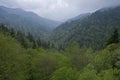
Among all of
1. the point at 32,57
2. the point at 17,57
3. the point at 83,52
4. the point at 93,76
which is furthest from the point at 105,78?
the point at 32,57

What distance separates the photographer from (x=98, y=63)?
39.8 meters

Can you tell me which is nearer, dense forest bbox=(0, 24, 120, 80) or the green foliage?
dense forest bbox=(0, 24, 120, 80)

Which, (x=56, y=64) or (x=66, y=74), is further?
(x=56, y=64)

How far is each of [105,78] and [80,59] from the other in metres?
15.5

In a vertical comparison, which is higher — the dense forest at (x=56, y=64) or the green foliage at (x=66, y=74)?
the dense forest at (x=56, y=64)

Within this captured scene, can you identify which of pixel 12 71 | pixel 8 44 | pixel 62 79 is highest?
pixel 8 44

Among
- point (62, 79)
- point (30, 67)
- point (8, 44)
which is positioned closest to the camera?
point (8, 44)

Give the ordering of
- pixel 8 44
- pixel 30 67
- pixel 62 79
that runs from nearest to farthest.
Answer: pixel 8 44 < pixel 62 79 < pixel 30 67

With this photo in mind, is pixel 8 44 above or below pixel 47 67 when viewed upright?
above

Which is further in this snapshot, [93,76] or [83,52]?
[83,52]

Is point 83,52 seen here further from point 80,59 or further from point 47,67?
point 47,67

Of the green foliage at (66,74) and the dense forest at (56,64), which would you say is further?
the green foliage at (66,74)

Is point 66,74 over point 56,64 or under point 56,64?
under

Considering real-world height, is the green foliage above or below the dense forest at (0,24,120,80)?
below
